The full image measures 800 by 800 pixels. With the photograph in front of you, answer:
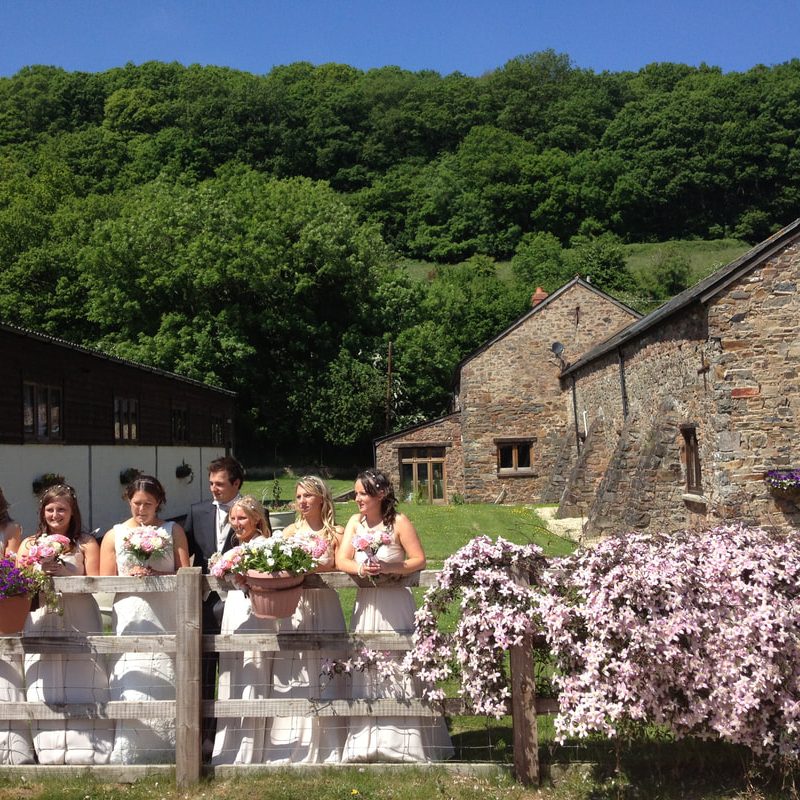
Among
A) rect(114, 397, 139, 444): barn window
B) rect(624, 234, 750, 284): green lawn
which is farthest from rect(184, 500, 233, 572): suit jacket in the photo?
rect(624, 234, 750, 284): green lawn

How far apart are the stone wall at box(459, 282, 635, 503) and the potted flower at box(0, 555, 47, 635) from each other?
2624 centimetres

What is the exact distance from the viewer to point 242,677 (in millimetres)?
5020

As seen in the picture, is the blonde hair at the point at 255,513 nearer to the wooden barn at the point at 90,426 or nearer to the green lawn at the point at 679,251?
the wooden barn at the point at 90,426

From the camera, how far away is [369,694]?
15.8 ft

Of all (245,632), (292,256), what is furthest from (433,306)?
(245,632)

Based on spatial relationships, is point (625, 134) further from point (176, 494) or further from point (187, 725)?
point (187, 725)

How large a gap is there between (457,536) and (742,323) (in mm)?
7522

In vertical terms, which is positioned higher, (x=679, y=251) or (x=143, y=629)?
(x=679, y=251)

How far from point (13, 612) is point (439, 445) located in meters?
26.9

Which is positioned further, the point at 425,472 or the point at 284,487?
the point at 284,487

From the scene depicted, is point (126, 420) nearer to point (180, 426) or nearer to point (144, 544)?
point (180, 426)

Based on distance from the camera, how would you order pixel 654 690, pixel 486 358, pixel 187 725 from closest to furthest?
pixel 654 690, pixel 187 725, pixel 486 358

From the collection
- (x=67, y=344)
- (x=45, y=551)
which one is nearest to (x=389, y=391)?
(x=67, y=344)

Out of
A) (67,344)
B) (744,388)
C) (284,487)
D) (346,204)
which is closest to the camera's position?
(744,388)
